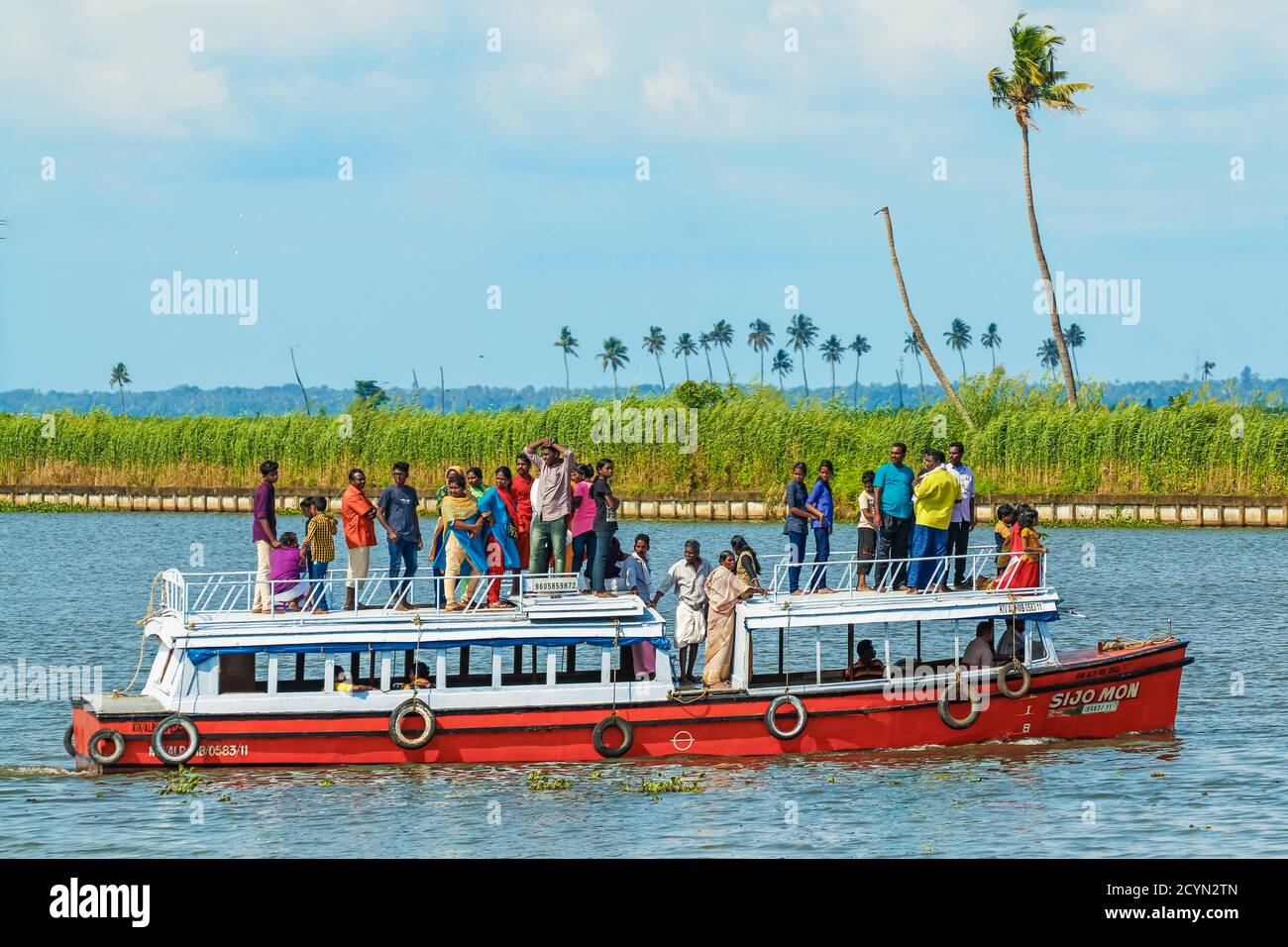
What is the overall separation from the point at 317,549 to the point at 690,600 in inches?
205

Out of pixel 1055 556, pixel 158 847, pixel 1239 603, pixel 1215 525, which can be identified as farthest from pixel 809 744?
pixel 1215 525

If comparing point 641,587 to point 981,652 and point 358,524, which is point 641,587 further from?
point 981,652

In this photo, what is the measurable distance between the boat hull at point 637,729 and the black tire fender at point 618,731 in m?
0.07

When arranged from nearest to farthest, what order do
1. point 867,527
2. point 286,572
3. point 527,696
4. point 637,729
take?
point 527,696 → point 637,729 → point 286,572 → point 867,527

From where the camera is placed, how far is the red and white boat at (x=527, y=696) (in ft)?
77.4

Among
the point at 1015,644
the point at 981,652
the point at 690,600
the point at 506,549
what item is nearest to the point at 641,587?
the point at 690,600

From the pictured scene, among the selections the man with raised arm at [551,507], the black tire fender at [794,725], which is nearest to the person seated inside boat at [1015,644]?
the black tire fender at [794,725]

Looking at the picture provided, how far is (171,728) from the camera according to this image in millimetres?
23547

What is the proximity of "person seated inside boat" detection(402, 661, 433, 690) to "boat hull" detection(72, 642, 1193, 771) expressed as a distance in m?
0.51

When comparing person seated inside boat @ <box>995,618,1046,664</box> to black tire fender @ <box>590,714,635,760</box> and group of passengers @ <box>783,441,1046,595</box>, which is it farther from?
black tire fender @ <box>590,714,635,760</box>

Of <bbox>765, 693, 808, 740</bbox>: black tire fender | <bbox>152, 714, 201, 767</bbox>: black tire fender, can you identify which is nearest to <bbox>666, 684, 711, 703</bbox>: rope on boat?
<bbox>765, 693, 808, 740</bbox>: black tire fender
